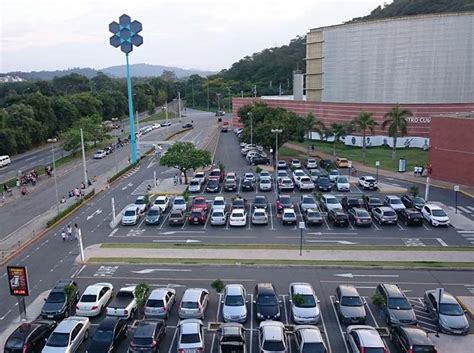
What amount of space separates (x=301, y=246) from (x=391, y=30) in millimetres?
66347

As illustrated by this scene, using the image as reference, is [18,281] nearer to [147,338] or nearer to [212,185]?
[147,338]

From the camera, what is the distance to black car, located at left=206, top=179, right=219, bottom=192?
51.1 meters

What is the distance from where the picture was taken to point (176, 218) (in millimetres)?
40188

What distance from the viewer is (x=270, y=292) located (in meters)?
24.9

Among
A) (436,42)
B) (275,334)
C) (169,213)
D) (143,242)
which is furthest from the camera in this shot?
(436,42)

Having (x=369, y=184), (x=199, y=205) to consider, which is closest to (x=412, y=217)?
(x=369, y=184)

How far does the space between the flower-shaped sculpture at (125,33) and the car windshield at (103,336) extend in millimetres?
60801

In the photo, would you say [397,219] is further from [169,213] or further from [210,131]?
[210,131]

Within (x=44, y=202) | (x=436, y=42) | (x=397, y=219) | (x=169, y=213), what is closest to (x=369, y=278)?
(x=397, y=219)

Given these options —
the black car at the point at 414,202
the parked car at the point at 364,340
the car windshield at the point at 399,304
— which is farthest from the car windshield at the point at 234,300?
the black car at the point at 414,202

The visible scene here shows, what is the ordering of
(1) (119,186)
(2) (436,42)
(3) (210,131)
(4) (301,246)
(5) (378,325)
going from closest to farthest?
1. (5) (378,325)
2. (4) (301,246)
3. (1) (119,186)
4. (2) (436,42)
5. (3) (210,131)

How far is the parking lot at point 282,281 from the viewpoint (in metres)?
23.8

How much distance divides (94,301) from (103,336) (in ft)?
13.6

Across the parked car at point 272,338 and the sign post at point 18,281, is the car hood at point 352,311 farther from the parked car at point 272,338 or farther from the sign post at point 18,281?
the sign post at point 18,281
